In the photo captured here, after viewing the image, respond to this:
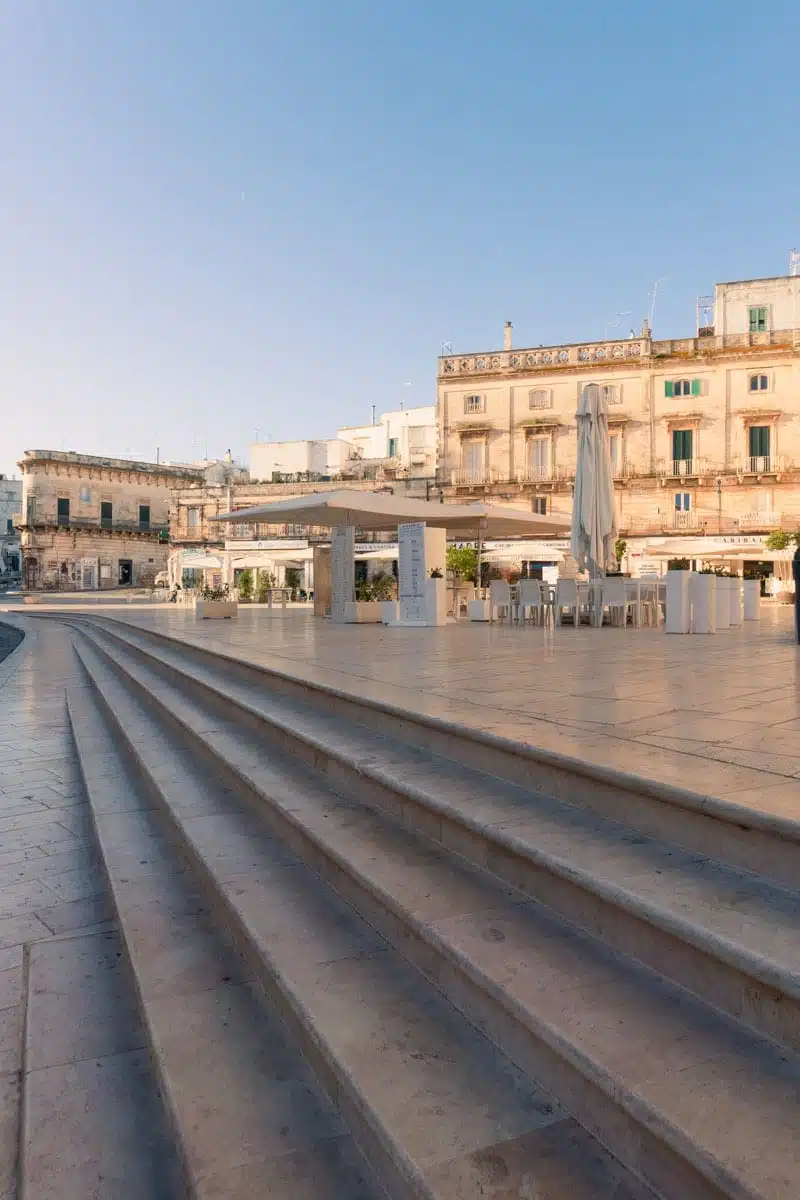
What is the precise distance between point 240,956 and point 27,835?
2.01 meters

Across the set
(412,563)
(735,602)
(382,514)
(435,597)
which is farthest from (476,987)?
(382,514)

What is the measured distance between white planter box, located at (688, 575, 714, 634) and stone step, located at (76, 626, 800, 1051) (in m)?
6.87

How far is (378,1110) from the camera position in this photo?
1.43 metres

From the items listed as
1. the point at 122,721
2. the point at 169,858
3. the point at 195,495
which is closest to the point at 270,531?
the point at 195,495

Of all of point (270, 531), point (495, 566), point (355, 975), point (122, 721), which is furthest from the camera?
point (270, 531)

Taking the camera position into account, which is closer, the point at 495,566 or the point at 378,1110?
the point at 378,1110

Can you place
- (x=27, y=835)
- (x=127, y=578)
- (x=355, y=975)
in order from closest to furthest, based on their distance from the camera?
(x=355, y=975), (x=27, y=835), (x=127, y=578)

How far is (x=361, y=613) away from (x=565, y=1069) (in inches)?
433

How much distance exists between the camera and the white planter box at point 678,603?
29.8ft

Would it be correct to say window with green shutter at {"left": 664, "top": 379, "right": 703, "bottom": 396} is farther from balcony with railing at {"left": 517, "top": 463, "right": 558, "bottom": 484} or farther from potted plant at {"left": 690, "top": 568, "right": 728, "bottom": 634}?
potted plant at {"left": 690, "top": 568, "right": 728, "bottom": 634}

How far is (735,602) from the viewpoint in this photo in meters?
11.1

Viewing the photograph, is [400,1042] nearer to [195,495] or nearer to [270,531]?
[270,531]

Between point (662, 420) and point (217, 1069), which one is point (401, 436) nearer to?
point (662, 420)

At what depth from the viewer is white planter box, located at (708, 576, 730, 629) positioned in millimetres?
9875
